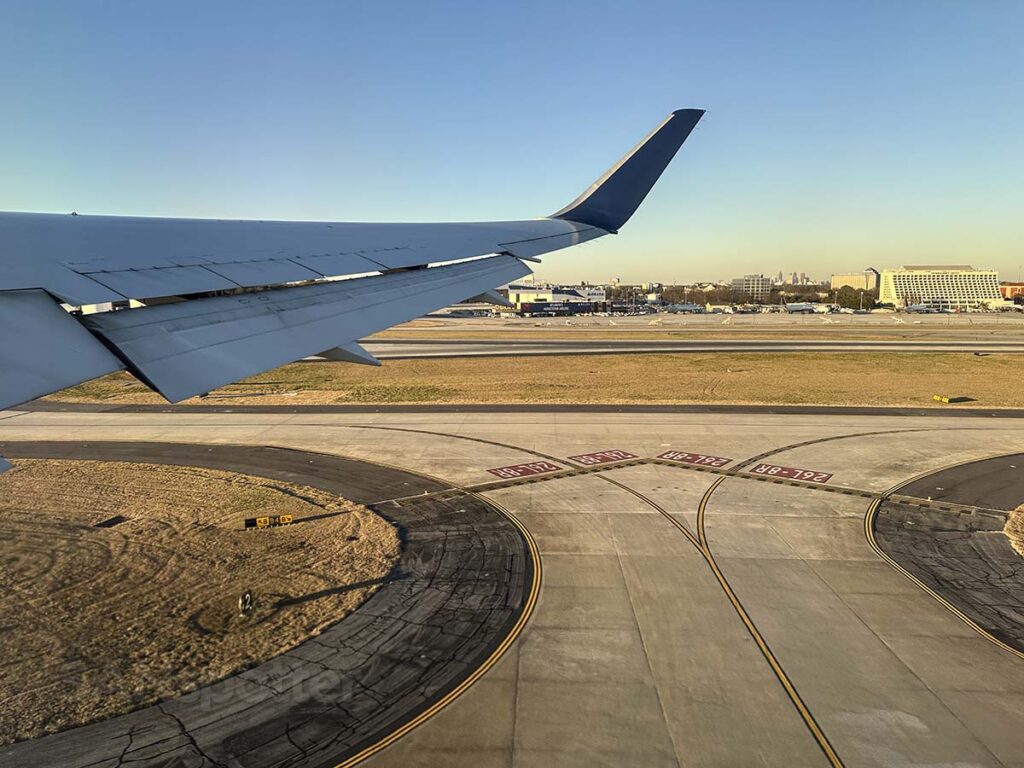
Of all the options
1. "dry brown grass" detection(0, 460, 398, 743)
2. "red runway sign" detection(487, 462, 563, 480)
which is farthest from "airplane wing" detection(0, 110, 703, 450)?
"red runway sign" detection(487, 462, 563, 480)

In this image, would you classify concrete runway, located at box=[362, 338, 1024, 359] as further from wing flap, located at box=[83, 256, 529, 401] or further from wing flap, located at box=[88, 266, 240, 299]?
wing flap, located at box=[88, 266, 240, 299]

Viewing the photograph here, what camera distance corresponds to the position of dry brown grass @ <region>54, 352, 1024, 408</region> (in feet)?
118

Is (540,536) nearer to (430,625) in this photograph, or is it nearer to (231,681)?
(430,625)

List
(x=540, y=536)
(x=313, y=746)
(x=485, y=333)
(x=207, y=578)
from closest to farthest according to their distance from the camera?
(x=313, y=746) → (x=207, y=578) → (x=540, y=536) → (x=485, y=333)

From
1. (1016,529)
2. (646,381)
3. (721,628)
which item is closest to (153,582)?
(721,628)

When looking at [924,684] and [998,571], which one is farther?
[998,571]

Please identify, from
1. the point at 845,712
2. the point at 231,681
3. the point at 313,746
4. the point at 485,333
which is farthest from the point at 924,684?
Answer: the point at 485,333

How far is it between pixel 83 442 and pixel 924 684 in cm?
3207

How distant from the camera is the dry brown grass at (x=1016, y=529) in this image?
15.9 metres

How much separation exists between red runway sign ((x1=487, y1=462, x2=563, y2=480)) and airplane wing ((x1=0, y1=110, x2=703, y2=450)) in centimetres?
1131

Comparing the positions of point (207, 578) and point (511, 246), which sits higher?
point (511, 246)

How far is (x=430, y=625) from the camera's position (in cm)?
1212

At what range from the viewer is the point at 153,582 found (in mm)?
13789

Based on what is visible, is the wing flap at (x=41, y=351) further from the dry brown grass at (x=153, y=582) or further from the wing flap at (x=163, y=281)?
the dry brown grass at (x=153, y=582)
